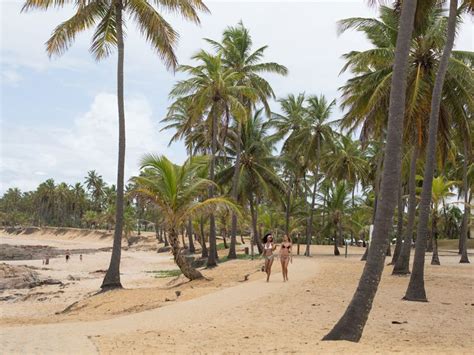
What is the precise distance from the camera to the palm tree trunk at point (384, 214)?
7871 millimetres

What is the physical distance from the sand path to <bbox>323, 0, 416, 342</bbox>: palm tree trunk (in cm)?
334

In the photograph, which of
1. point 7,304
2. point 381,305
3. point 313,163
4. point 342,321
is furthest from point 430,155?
point 313,163

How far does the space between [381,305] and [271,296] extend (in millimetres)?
2835

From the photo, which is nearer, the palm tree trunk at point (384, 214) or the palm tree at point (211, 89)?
the palm tree trunk at point (384, 214)

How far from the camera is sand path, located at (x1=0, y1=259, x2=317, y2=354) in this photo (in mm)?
7898

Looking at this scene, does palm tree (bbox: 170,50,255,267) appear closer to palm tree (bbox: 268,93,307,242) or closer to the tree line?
the tree line

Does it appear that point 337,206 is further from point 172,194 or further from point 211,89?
point 172,194

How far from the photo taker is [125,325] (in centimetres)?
998

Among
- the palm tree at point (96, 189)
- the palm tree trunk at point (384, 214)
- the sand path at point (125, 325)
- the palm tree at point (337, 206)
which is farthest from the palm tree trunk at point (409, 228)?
the palm tree at point (96, 189)

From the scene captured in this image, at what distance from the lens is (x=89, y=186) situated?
121938 millimetres

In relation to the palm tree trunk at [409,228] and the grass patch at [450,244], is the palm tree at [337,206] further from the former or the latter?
the palm tree trunk at [409,228]

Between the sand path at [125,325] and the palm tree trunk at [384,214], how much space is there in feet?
10.9

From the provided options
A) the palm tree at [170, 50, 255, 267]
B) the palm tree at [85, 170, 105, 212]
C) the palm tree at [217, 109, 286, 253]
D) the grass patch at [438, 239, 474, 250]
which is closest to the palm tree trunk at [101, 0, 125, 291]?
the palm tree at [170, 50, 255, 267]

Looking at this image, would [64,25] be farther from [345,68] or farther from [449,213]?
[449,213]
